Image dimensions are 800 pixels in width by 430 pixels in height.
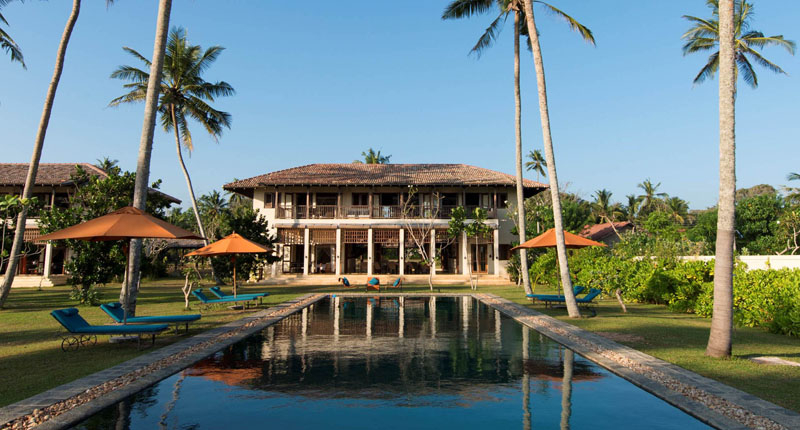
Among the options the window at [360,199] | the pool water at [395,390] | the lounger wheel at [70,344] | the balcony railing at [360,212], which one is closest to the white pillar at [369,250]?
the balcony railing at [360,212]

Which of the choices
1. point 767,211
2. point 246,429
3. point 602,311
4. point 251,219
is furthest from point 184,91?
point 767,211

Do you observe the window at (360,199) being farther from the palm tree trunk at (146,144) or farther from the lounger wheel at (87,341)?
the lounger wheel at (87,341)

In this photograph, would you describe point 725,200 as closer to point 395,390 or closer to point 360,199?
point 395,390

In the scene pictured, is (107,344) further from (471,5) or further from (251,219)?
(471,5)

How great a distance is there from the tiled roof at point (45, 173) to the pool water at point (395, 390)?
894 inches

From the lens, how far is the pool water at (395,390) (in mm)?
4461

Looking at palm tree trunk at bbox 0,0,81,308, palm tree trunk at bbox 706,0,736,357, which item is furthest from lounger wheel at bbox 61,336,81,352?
palm tree trunk at bbox 706,0,736,357

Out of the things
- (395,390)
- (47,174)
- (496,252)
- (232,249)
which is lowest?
(395,390)

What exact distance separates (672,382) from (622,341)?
2.89 metres

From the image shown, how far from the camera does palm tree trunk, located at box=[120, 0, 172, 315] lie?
1030 cm

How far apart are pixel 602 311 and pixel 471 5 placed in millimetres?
11596

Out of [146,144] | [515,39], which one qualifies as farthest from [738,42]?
[146,144]

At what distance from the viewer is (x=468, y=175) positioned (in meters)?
29.6

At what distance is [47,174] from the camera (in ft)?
88.0
